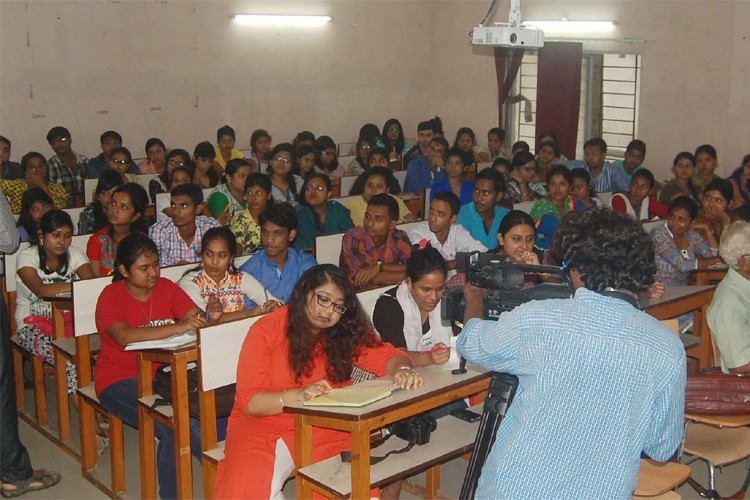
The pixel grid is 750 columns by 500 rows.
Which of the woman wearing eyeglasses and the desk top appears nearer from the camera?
the desk top

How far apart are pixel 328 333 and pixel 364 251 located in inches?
76.4

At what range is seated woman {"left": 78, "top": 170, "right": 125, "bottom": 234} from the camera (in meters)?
5.75

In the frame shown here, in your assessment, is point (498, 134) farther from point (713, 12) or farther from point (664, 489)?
point (664, 489)

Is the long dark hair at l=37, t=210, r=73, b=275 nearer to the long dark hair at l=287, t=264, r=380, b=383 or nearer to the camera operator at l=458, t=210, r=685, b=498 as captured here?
the long dark hair at l=287, t=264, r=380, b=383

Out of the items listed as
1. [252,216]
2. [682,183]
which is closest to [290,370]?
[252,216]

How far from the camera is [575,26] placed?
32.2ft

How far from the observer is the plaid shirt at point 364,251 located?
514cm

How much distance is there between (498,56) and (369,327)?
7865 millimetres

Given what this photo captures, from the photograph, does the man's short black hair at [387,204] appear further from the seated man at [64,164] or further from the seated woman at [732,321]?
the seated man at [64,164]

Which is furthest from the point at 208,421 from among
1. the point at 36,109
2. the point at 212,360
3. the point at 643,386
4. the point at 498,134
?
the point at 498,134

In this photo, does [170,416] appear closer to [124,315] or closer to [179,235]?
[124,315]

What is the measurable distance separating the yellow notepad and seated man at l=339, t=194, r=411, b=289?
6.58ft

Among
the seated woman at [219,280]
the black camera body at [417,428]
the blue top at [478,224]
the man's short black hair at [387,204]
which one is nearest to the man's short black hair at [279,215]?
the seated woman at [219,280]


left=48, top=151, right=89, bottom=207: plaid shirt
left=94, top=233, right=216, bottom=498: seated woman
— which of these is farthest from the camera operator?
left=48, top=151, right=89, bottom=207: plaid shirt
